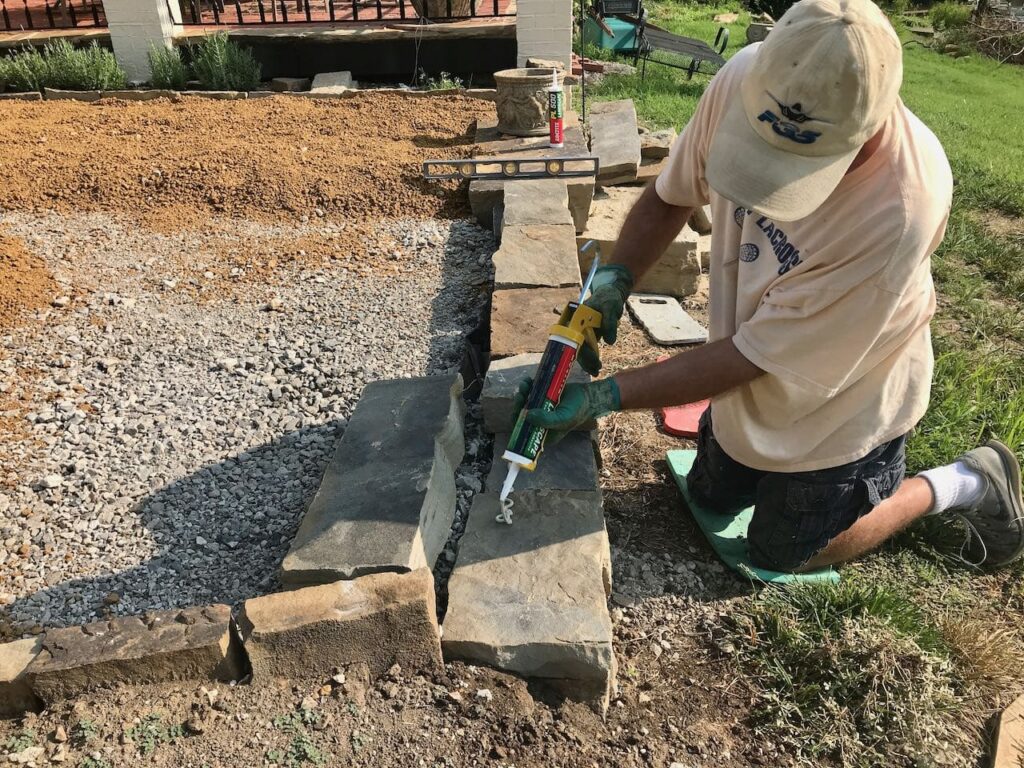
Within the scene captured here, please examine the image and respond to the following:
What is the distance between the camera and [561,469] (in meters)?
2.62

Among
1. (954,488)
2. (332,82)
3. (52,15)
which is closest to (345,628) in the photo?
A: (954,488)

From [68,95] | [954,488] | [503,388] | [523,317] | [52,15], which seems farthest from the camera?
[52,15]

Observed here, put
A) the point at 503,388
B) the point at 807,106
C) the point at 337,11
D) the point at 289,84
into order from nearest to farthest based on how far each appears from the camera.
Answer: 1. the point at 807,106
2. the point at 503,388
3. the point at 289,84
4. the point at 337,11

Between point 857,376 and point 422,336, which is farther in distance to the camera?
point 422,336

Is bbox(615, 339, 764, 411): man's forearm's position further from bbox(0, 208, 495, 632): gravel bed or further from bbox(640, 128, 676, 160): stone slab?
bbox(640, 128, 676, 160): stone slab

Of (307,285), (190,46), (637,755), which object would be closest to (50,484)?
(307,285)

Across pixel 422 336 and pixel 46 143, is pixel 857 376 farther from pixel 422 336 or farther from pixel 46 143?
pixel 46 143

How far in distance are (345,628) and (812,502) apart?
1481mm

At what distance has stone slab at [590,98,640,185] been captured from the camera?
5.14 m

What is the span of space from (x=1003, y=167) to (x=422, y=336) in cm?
632

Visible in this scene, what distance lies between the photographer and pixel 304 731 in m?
1.94

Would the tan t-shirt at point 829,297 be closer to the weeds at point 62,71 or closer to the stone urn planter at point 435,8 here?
the stone urn planter at point 435,8

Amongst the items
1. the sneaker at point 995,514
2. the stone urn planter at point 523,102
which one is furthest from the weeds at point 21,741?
the stone urn planter at point 523,102

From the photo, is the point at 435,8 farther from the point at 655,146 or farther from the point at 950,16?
the point at 950,16
